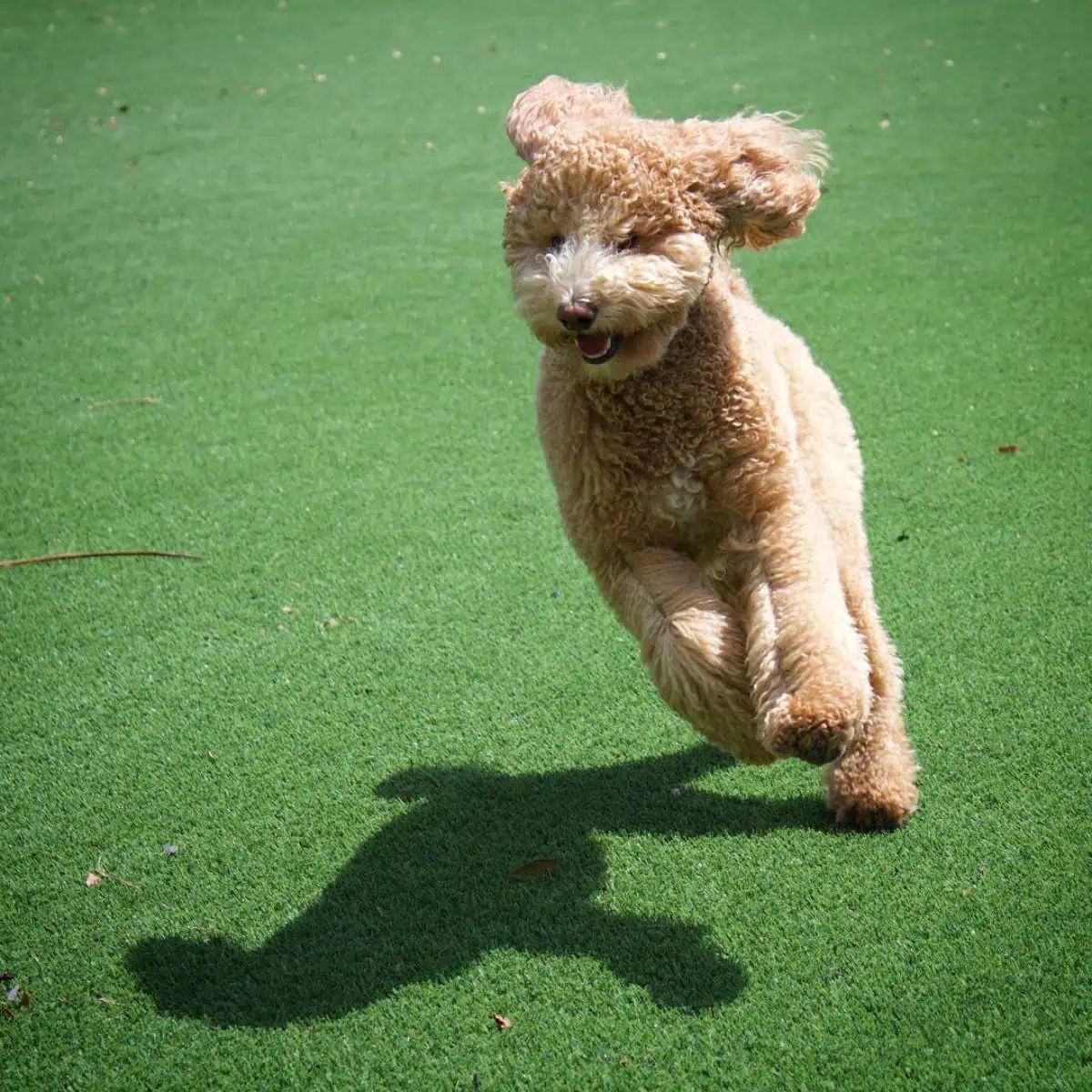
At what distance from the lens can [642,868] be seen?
9.60 ft

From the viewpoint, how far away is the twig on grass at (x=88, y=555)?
14.4ft

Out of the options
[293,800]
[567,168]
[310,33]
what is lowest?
[293,800]

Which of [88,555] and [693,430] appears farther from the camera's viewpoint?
[88,555]

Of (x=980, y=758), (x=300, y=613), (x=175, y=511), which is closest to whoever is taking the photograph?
(x=980, y=758)

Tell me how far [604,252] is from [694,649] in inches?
31.3

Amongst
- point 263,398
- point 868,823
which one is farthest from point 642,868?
point 263,398

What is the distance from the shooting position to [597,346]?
95.0 inches

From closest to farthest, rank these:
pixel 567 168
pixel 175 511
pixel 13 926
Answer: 1. pixel 567 168
2. pixel 13 926
3. pixel 175 511

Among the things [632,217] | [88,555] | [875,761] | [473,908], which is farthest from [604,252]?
[88,555]

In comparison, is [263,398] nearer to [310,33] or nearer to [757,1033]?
[757,1033]

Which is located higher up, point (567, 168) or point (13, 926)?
point (567, 168)

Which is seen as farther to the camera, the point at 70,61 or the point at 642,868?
the point at 70,61

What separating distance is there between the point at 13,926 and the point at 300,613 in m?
1.41

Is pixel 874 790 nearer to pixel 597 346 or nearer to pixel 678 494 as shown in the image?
pixel 678 494
